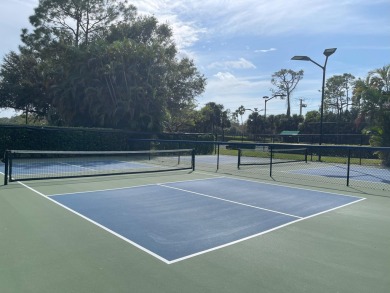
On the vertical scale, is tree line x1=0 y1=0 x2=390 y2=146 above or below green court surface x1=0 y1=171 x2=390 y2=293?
above

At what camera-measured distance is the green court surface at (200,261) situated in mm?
3830

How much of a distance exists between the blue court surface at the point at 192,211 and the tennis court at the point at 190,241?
24 millimetres

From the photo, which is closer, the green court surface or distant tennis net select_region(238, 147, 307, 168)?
the green court surface

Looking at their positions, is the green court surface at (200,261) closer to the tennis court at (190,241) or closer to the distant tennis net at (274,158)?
the tennis court at (190,241)

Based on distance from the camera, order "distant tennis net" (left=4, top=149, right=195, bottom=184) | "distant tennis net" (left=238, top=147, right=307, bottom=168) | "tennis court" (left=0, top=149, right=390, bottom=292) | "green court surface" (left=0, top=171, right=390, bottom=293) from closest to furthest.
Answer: "green court surface" (left=0, top=171, right=390, bottom=293) < "tennis court" (left=0, top=149, right=390, bottom=292) < "distant tennis net" (left=4, top=149, right=195, bottom=184) < "distant tennis net" (left=238, top=147, right=307, bottom=168)

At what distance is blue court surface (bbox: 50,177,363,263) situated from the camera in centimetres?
546

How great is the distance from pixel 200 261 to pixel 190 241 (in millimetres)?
846

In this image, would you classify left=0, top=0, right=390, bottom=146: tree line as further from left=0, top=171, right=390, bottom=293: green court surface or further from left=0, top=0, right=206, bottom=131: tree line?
left=0, top=171, right=390, bottom=293: green court surface

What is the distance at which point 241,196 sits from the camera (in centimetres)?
937

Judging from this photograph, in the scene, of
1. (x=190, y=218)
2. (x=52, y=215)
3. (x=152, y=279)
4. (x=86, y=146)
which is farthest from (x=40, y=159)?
(x=152, y=279)

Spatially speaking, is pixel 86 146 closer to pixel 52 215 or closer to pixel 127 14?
pixel 52 215

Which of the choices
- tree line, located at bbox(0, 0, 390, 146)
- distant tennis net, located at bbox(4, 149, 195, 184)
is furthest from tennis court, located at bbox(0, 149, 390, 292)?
tree line, located at bbox(0, 0, 390, 146)

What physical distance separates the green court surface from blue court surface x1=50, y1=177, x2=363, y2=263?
1.02ft

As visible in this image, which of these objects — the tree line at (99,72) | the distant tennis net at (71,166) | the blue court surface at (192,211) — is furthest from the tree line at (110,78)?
the blue court surface at (192,211)
